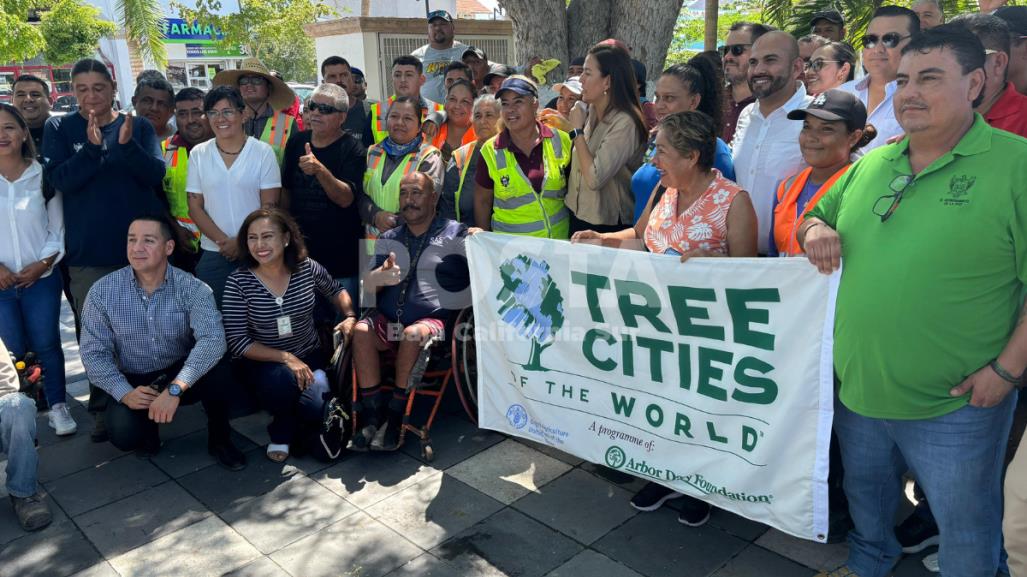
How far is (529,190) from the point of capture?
4512mm

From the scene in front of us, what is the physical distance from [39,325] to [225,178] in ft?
4.82

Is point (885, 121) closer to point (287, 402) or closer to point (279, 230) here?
point (279, 230)

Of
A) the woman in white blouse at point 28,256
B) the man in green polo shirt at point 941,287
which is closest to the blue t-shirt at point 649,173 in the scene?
the man in green polo shirt at point 941,287

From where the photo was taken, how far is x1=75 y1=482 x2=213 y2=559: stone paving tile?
3.63m

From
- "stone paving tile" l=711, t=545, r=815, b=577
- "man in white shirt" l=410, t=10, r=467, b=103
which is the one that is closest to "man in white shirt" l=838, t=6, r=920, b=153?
"stone paving tile" l=711, t=545, r=815, b=577

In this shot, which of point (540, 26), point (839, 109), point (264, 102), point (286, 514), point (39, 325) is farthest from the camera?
point (540, 26)

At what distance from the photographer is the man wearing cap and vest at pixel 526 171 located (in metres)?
4.50

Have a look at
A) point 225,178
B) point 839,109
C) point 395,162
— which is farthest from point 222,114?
point 839,109

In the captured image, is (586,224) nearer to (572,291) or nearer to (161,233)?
(572,291)

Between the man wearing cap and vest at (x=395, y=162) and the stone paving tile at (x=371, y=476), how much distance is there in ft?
4.85

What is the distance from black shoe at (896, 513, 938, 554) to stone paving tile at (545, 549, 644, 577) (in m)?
1.20

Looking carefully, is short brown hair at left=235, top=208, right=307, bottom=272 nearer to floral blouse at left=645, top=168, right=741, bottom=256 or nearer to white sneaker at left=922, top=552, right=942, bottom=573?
floral blouse at left=645, top=168, right=741, bottom=256

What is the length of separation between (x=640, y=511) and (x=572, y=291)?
3.74ft

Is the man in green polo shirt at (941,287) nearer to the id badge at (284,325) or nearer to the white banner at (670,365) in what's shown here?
the white banner at (670,365)
